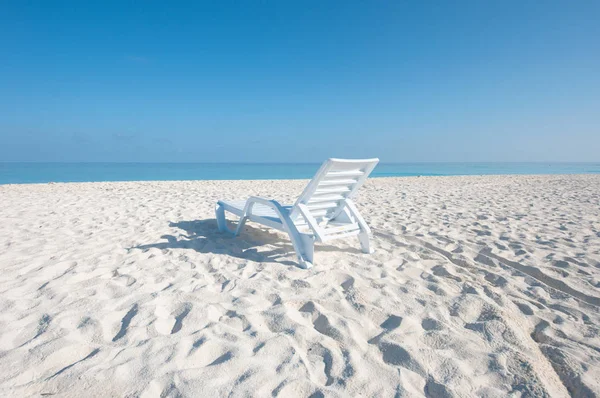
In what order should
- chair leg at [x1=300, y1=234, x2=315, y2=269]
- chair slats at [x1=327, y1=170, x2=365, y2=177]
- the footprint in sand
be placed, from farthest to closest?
chair slats at [x1=327, y1=170, x2=365, y2=177] < chair leg at [x1=300, y1=234, x2=315, y2=269] < the footprint in sand

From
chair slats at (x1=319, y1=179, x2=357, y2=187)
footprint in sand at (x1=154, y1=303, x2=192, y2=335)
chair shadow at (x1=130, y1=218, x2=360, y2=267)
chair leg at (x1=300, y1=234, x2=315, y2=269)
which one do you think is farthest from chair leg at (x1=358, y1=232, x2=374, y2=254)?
footprint in sand at (x1=154, y1=303, x2=192, y2=335)

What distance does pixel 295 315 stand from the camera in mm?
2309

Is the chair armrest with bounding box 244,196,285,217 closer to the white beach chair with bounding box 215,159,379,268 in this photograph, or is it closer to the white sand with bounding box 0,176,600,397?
the white beach chair with bounding box 215,159,379,268

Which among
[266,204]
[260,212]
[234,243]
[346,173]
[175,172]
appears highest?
[346,173]

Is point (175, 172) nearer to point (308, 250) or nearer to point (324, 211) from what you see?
point (324, 211)

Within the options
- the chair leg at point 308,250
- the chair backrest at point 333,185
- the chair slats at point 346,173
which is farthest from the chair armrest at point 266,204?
the chair slats at point 346,173

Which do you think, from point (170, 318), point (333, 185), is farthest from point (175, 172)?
point (170, 318)

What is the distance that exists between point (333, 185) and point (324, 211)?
37 cm

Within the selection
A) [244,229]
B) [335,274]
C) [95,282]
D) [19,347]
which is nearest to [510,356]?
[335,274]

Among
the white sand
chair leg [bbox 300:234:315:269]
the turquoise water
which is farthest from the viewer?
the turquoise water

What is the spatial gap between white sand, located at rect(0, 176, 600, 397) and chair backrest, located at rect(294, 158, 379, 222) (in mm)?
451

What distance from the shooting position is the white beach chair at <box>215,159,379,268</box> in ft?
10.9

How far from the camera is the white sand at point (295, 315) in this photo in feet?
5.56

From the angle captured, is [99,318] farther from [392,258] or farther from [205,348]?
[392,258]
